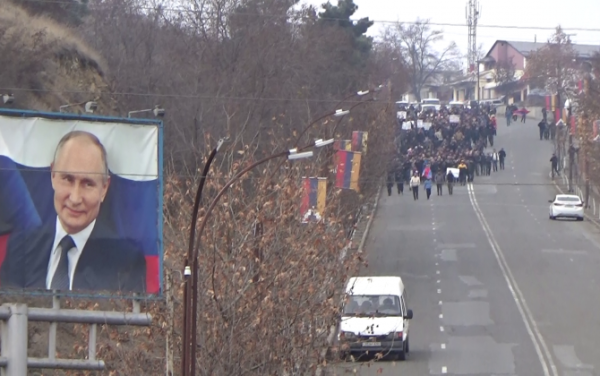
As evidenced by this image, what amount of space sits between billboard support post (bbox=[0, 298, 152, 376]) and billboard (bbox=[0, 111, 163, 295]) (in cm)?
79

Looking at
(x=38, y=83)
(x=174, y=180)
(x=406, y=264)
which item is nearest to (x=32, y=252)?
(x=174, y=180)

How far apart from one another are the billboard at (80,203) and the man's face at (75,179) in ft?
0.05

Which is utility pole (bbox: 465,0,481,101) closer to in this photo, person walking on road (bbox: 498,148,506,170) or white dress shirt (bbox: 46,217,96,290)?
person walking on road (bbox: 498,148,506,170)

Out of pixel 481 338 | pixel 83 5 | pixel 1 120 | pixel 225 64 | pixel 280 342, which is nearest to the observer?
pixel 1 120

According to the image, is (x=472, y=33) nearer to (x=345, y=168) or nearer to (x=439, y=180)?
(x=439, y=180)

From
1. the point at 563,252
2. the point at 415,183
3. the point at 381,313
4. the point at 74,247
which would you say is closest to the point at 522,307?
the point at 381,313

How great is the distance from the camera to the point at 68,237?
1633 cm

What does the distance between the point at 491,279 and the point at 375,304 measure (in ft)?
44.9

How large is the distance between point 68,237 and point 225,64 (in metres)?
30.4

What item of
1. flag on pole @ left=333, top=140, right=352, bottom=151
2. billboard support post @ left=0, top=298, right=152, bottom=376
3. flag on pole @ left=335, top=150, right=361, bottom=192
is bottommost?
billboard support post @ left=0, top=298, right=152, bottom=376

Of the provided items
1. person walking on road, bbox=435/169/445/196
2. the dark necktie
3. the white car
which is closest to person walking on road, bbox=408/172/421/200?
person walking on road, bbox=435/169/445/196

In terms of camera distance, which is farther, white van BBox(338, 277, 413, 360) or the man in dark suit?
white van BBox(338, 277, 413, 360)

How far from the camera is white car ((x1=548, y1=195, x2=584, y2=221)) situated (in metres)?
54.8

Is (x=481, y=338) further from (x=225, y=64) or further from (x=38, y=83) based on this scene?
(x=225, y=64)
